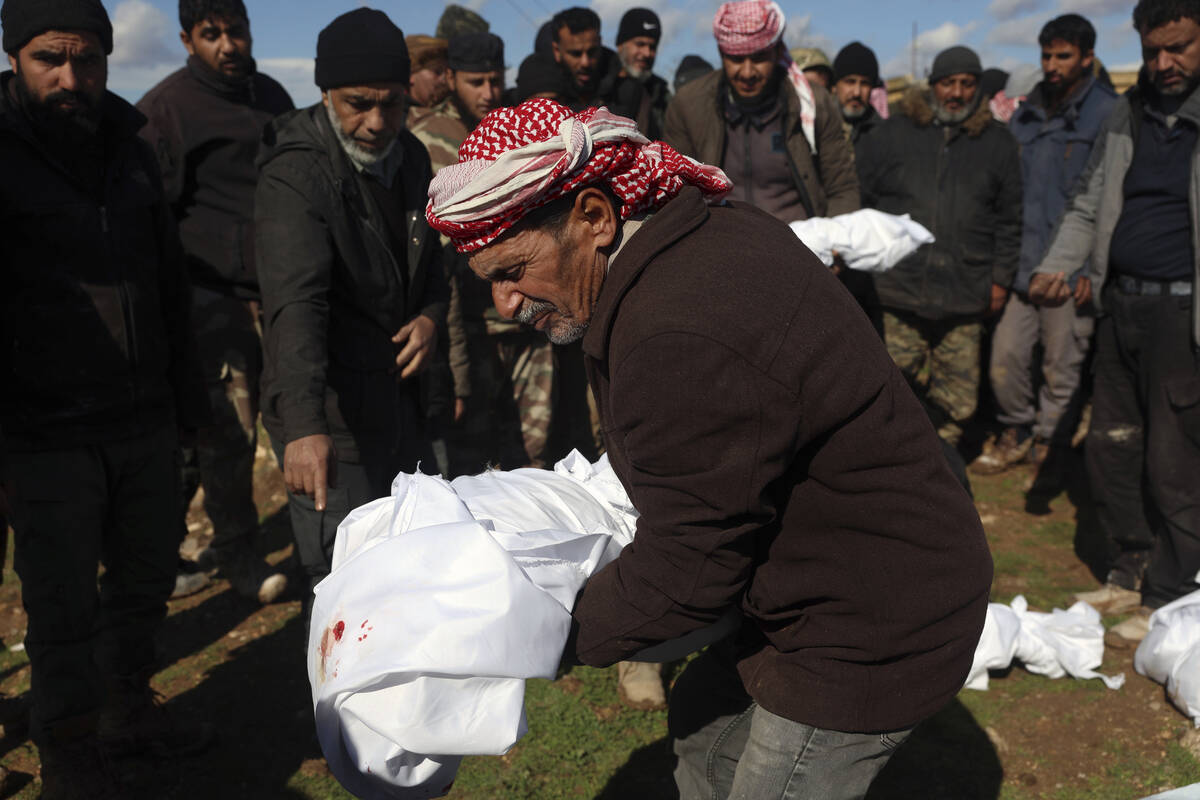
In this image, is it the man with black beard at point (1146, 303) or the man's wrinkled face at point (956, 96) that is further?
the man's wrinkled face at point (956, 96)

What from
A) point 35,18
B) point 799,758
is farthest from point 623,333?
point 35,18

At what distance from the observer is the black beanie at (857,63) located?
25.6 ft

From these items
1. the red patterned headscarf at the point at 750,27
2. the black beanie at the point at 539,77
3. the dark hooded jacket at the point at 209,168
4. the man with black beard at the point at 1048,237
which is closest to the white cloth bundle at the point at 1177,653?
the man with black beard at the point at 1048,237

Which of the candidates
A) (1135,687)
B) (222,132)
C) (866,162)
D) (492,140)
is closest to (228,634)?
(222,132)

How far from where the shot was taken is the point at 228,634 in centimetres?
465

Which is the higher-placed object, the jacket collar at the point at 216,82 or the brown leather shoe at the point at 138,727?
the jacket collar at the point at 216,82

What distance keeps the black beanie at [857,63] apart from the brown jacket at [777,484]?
6.51 meters

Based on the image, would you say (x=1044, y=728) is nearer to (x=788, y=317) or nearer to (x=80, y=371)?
(x=788, y=317)

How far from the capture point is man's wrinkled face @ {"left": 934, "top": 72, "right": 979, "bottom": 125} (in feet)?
20.6

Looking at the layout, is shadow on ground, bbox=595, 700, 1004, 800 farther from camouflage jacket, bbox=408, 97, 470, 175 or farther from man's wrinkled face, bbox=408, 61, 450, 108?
man's wrinkled face, bbox=408, 61, 450, 108

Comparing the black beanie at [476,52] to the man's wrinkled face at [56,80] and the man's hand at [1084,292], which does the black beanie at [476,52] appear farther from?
the man's hand at [1084,292]

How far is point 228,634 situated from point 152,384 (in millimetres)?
1697

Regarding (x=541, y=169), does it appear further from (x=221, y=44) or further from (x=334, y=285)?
(x=221, y=44)

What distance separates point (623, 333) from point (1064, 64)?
19.3ft
